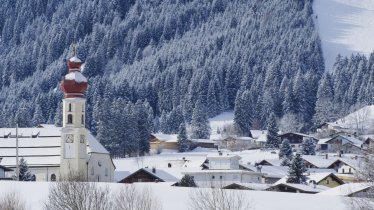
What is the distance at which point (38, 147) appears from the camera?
127 meters

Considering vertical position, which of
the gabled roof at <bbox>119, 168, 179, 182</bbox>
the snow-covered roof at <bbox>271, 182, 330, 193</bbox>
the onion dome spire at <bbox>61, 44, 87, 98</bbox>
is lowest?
the snow-covered roof at <bbox>271, 182, 330, 193</bbox>

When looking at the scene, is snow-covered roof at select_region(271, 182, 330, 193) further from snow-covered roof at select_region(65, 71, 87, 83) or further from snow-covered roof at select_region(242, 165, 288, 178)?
snow-covered roof at select_region(65, 71, 87, 83)

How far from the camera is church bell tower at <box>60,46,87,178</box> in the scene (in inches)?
4587

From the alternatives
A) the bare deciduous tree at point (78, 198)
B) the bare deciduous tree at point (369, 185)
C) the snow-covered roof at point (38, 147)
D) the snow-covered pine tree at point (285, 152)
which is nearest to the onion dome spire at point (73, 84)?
the snow-covered roof at point (38, 147)

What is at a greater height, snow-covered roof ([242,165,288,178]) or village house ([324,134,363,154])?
village house ([324,134,363,154])

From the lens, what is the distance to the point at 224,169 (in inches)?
4894

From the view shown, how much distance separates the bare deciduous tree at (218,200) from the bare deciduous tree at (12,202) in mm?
8284

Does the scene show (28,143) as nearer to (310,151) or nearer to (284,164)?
(284,164)

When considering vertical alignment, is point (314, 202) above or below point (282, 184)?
below

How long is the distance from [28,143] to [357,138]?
7192cm

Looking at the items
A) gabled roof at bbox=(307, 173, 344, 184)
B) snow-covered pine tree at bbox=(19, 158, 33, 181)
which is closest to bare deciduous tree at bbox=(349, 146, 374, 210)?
snow-covered pine tree at bbox=(19, 158, 33, 181)

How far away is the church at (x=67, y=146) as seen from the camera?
117 m

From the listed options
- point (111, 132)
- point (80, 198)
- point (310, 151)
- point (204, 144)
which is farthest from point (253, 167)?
point (80, 198)

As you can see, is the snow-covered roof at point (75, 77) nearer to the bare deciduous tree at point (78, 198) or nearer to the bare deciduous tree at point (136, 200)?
the bare deciduous tree at point (78, 198)
